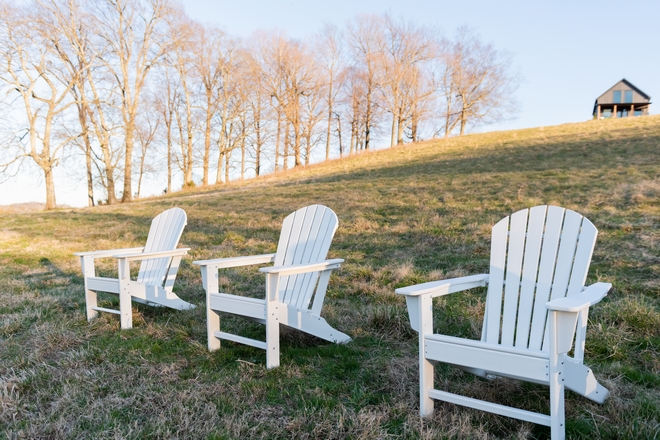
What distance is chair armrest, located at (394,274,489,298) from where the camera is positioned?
215 cm

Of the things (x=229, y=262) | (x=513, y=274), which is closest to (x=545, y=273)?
(x=513, y=274)

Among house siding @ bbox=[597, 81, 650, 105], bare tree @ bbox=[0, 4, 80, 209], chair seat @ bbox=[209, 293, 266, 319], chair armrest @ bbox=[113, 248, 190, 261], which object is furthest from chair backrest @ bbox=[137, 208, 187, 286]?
house siding @ bbox=[597, 81, 650, 105]

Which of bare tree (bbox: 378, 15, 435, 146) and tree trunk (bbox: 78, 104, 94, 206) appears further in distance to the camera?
bare tree (bbox: 378, 15, 435, 146)

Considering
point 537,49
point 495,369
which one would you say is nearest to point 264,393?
point 495,369

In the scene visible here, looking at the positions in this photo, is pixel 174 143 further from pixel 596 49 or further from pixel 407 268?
pixel 407 268

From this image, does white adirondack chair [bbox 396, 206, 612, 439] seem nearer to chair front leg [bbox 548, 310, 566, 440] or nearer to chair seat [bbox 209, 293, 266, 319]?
chair front leg [bbox 548, 310, 566, 440]

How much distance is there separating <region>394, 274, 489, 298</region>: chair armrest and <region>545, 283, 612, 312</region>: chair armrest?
1.77 ft

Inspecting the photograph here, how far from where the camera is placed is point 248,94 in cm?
2270

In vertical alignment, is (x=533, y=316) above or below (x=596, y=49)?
below

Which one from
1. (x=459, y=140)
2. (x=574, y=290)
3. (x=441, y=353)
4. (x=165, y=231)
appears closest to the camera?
(x=441, y=353)

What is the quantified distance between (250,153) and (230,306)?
2293 cm

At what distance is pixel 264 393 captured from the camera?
8.09 ft

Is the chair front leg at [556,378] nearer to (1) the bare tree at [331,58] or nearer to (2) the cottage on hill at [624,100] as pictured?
(1) the bare tree at [331,58]

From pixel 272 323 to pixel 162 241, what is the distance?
2.19m
